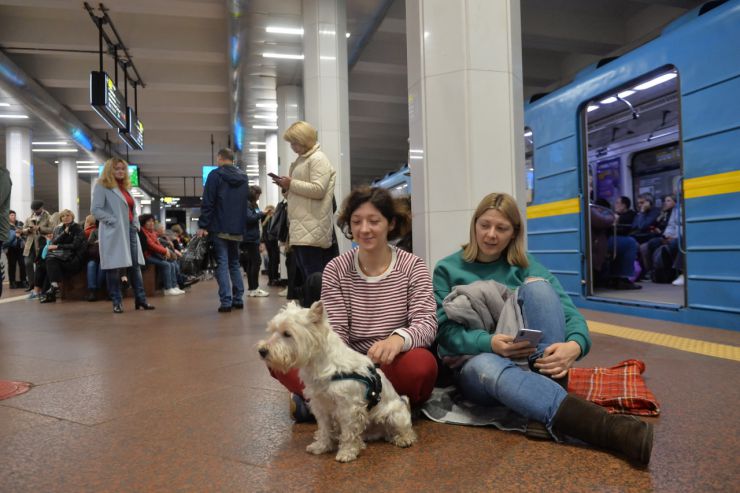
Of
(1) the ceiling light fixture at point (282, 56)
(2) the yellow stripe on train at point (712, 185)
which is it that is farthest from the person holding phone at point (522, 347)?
(1) the ceiling light fixture at point (282, 56)

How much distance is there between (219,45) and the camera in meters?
12.0

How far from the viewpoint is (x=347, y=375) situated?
6.46 feet

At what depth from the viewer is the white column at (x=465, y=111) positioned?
155 inches

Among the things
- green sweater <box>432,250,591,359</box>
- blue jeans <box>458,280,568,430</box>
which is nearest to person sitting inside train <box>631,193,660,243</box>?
green sweater <box>432,250,591,359</box>

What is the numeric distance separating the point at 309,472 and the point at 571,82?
244 inches

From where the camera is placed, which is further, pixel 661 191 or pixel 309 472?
pixel 661 191

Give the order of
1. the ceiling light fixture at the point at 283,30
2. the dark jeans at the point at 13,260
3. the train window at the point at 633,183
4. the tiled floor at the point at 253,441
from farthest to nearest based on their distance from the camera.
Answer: the dark jeans at the point at 13,260 < the ceiling light fixture at the point at 283,30 < the train window at the point at 633,183 < the tiled floor at the point at 253,441

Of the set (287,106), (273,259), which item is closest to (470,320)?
(273,259)

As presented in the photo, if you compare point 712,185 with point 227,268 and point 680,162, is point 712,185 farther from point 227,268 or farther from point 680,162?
point 227,268

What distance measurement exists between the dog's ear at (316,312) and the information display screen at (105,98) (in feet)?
31.0

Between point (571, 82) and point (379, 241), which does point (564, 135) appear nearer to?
point (571, 82)

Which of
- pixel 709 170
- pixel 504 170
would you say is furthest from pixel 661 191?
pixel 504 170

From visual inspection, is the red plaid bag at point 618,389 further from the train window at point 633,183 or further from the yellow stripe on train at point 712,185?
the train window at point 633,183

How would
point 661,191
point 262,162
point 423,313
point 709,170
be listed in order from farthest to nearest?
point 262,162
point 661,191
point 709,170
point 423,313
